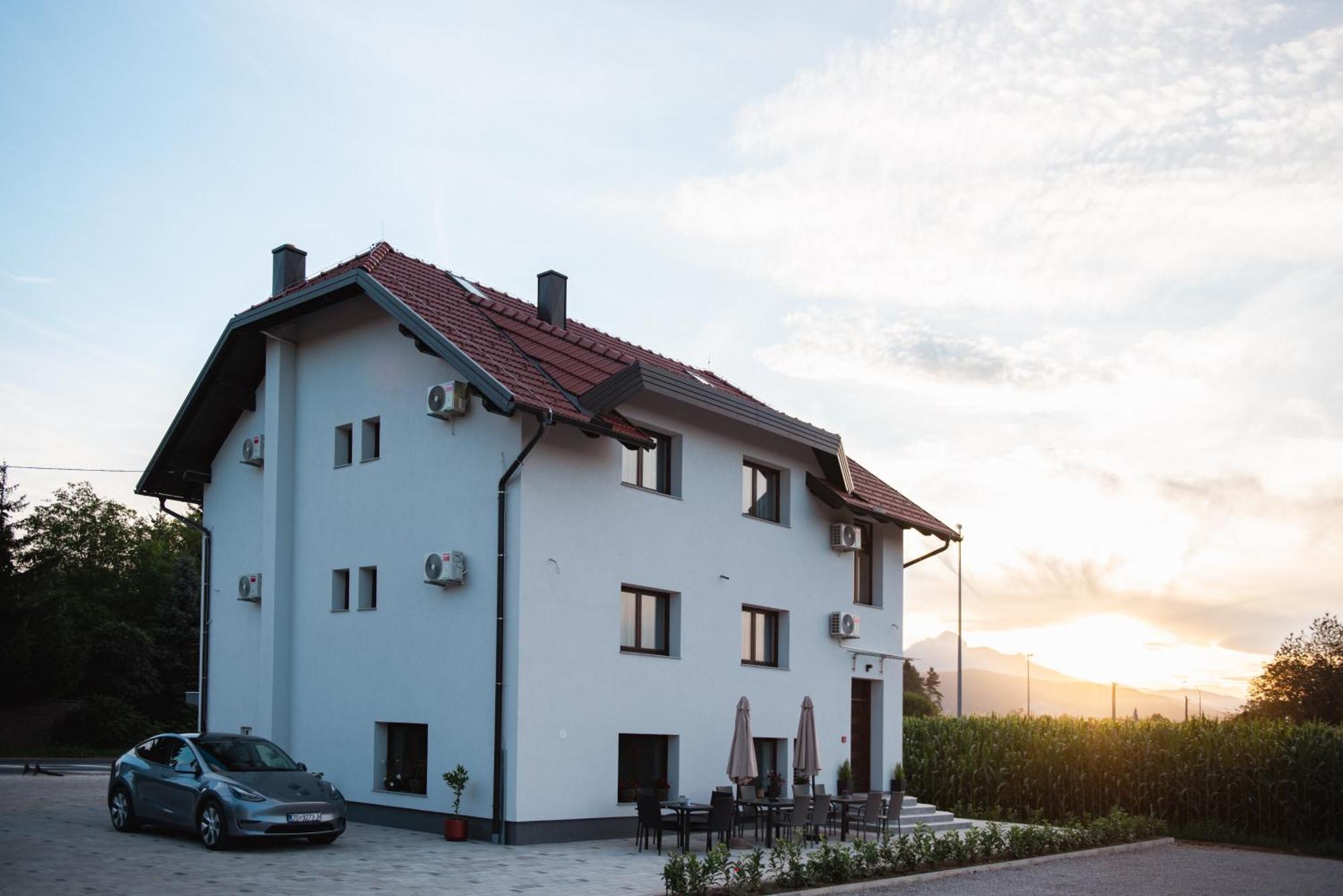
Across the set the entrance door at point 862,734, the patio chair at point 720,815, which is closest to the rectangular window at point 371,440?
the patio chair at point 720,815

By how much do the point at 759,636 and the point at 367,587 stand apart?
21.9ft

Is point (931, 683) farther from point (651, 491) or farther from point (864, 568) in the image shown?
point (651, 491)

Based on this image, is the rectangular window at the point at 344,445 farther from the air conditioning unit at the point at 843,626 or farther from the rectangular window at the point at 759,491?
the air conditioning unit at the point at 843,626

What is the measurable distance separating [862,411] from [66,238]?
13.6 m

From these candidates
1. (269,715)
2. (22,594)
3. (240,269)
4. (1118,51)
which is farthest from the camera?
(22,594)

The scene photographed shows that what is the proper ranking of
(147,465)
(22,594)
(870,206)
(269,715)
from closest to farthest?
(870,206) → (269,715) → (147,465) → (22,594)

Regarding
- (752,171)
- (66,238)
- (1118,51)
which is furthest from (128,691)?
(1118,51)

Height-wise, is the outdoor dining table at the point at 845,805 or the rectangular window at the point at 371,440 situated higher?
the rectangular window at the point at 371,440

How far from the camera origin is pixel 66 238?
16.0 metres

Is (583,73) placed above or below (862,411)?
above

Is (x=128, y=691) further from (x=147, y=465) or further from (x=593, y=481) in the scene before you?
(x=593, y=481)

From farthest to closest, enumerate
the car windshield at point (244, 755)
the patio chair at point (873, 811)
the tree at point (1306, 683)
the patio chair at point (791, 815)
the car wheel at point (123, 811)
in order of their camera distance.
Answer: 1. the tree at point (1306, 683)
2. the patio chair at point (873, 811)
3. the patio chair at point (791, 815)
4. the car wheel at point (123, 811)
5. the car windshield at point (244, 755)

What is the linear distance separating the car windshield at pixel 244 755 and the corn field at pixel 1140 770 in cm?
1335

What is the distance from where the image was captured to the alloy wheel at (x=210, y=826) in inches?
552
